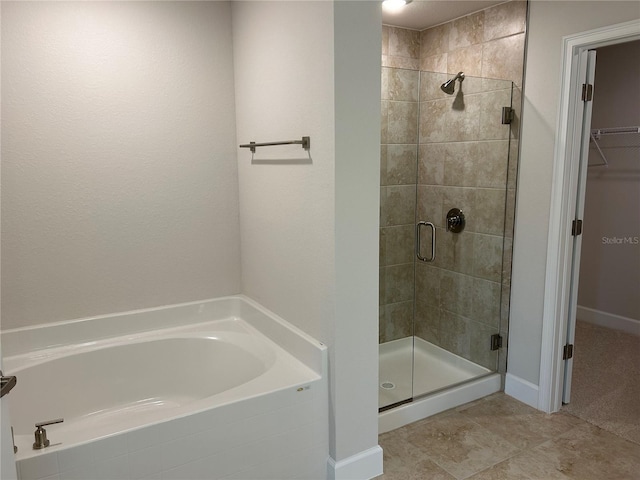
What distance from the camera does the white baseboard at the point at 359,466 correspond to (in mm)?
2115

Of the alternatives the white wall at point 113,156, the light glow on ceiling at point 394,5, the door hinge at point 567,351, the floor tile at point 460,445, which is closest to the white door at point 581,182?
the door hinge at point 567,351

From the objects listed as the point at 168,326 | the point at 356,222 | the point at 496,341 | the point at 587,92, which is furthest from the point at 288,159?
the point at 496,341

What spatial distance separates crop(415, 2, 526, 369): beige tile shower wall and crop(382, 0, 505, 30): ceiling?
6 cm

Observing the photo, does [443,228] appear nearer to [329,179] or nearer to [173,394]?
[329,179]

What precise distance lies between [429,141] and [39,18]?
2211 millimetres

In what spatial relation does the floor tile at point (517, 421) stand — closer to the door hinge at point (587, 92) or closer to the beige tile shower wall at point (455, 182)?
the beige tile shower wall at point (455, 182)

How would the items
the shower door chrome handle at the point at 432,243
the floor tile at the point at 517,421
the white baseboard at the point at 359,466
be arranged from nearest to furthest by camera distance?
the white baseboard at the point at 359,466 < the floor tile at the point at 517,421 < the shower door chrome handle at the point at 432,243

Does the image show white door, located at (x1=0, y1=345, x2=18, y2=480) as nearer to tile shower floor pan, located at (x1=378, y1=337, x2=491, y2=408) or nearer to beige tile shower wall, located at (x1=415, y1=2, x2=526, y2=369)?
tile shower floor pan, located at (x1=378, y1=337, x2=491, y2=408)

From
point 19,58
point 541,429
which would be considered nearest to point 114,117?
point 19,58

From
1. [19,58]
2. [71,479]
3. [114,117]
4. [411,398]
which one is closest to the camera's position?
→ [71,479]

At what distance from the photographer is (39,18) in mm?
2215

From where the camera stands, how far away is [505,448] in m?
2.42

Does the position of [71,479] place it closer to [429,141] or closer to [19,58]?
[19,58]

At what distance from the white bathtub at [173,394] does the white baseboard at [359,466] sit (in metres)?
0.06
